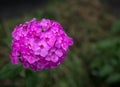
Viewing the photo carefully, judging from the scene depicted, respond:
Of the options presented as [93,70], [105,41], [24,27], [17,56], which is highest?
[24,27]

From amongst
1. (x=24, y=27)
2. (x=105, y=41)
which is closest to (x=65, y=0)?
(x=105, y=41)

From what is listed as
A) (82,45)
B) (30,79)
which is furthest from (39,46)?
(82,45)

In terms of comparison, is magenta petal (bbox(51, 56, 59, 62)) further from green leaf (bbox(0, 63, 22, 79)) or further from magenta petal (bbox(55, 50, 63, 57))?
green leaf (bbox(0, 63, 22, 79))

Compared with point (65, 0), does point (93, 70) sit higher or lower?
lower

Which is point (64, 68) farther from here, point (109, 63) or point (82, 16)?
A: point (82, 16)

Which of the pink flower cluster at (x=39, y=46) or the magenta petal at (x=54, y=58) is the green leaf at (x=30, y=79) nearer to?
the pink flower cluster at (x=39, y=46)

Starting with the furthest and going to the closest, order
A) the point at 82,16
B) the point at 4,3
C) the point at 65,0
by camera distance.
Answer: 1. the point at 4,3
2. the point at 65,0
3. the point at 82,16

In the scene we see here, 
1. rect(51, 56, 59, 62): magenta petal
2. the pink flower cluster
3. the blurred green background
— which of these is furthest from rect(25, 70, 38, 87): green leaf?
the blurred green background
